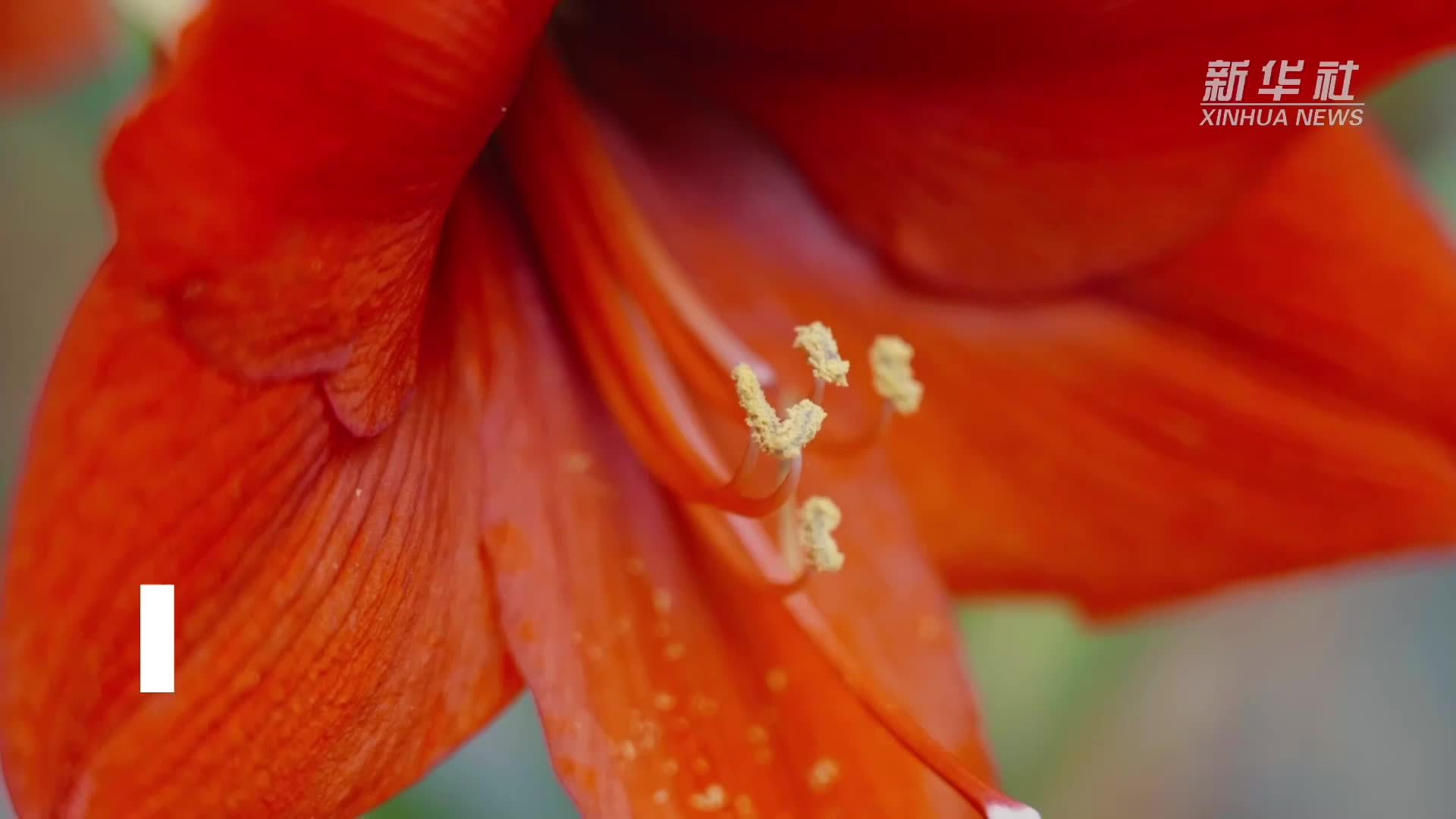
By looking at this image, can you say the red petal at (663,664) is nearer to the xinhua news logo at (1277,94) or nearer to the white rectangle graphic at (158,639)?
the white rectangle graphic at (158,639)

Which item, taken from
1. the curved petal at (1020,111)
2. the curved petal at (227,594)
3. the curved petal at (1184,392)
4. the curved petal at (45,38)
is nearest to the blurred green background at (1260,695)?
the curved petal at (1184,392)

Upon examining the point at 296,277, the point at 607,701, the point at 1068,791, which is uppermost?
the point at 296,277

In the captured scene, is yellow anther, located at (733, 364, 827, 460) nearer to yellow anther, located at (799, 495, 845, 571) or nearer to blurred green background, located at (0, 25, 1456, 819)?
yellow anther, located at (799, 495, 845, 571)

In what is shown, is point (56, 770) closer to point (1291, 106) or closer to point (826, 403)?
point (826, 403)

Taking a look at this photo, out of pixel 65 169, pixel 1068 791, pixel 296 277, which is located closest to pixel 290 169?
pixel 296 277

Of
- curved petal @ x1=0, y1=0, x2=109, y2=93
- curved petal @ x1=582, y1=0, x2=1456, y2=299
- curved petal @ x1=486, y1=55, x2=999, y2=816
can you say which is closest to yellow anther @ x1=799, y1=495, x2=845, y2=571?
curved petal @ x1=486, y1=55, x2=999, y2=816

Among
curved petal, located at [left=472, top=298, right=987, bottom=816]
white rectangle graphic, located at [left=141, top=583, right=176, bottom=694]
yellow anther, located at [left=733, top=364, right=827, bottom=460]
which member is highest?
yellow anther, located at [left=733, top=364, right=827, bottom=460]
